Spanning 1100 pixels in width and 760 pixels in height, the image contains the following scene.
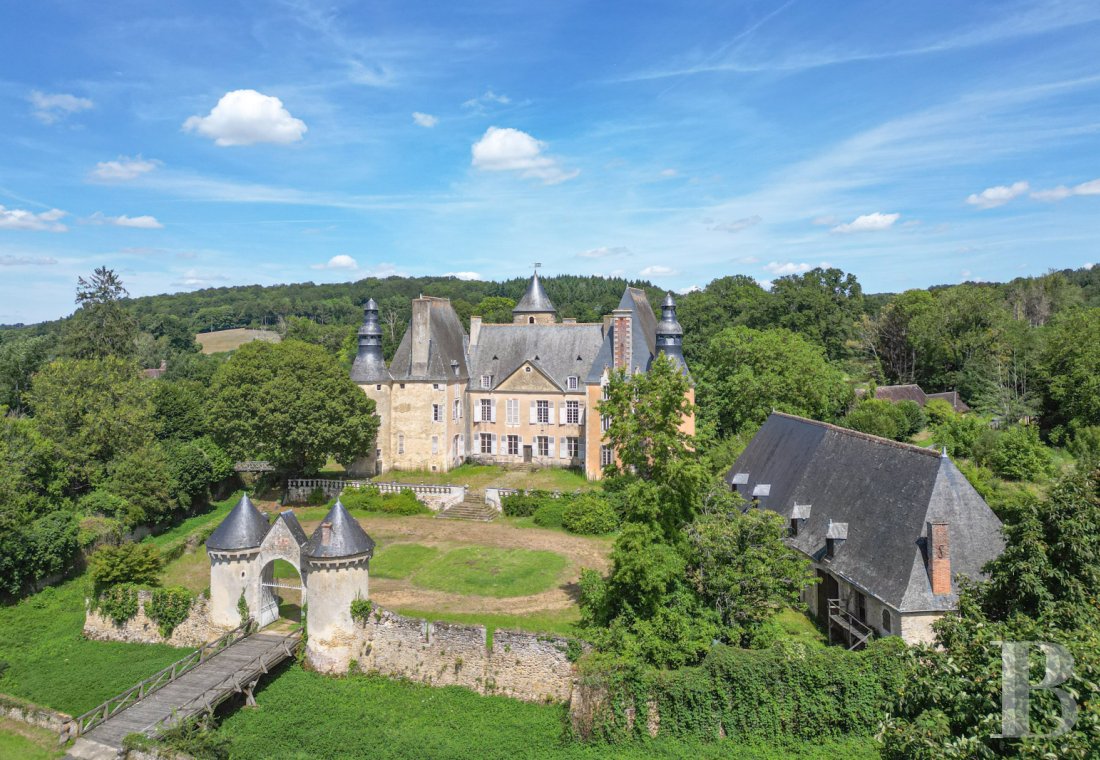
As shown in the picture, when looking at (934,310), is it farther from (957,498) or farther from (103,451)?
(103,451)

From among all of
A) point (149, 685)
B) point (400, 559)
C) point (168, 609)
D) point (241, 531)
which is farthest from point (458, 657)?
point (168, 609)

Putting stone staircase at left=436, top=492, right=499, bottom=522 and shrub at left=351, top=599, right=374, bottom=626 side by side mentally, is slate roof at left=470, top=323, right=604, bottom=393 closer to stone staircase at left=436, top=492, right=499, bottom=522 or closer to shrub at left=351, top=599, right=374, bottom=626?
stone staircase at left=436, top=492, right=499, bottom=522

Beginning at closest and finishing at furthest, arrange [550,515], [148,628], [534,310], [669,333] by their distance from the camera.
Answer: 1. [148,628]
2. [550,515]
3. [669,333]
4. [534,310]

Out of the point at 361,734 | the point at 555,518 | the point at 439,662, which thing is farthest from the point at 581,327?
the point at 361,734

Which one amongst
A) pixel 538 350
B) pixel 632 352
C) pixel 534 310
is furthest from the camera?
pixel 534 310

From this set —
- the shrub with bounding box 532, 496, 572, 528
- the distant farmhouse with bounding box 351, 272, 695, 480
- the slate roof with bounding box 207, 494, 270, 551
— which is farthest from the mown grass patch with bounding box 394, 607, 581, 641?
the distant farmhouse with bounding box 351, 272, 695, 480

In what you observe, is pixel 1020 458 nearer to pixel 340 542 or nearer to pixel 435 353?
pixel 435 353

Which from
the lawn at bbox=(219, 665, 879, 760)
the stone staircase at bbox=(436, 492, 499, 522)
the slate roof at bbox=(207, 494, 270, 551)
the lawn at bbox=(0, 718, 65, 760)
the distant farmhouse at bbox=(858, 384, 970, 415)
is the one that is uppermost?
the distant farmhouse at bbox=(858, 384, 970, 415)
